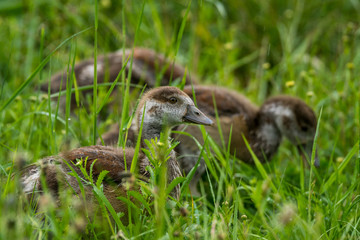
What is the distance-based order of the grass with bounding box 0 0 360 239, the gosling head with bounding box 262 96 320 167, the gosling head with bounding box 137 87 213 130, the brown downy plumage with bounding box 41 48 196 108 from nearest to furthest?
the grass with bounding box 0 0 360 239 < the gosling head with bounding box 137 87 213 130 < the gosling head with bounding box 262 96 320 167 < the brown downy plumage with bounding box 41 48 196 108

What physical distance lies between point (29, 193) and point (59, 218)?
0.61ft

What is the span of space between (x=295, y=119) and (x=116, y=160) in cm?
172

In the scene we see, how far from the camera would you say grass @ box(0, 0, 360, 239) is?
2314 millimetres

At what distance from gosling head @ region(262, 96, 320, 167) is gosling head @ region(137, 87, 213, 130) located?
1201 millimetres

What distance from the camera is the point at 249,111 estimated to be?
3.93 meters

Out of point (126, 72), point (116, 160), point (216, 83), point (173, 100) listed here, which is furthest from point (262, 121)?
point (116, 160)

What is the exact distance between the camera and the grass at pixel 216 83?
91.1 inches

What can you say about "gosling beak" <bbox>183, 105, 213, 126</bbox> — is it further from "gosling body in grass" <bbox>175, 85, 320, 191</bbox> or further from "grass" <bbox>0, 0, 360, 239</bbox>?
"gosling body in grass" <bbox>175, 85, 320, 191</bbox>

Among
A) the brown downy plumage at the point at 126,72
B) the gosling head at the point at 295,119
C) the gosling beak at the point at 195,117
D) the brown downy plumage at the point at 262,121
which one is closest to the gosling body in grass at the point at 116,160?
the gosling beak at the point at 195,117

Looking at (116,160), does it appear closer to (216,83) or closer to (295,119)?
(295,119)

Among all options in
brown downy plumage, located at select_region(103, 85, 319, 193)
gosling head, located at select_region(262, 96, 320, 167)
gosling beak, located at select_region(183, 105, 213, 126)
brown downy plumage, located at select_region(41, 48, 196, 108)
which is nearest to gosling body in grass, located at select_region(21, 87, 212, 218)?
gosling beak, located at select_region(183, 105, 213, 126)

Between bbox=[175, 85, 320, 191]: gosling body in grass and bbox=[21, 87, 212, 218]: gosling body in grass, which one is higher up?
bbox=[21, 87, 212, 218]: gosling body in grass

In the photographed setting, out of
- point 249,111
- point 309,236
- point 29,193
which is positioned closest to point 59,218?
point 29,193

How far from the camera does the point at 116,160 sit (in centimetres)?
258
